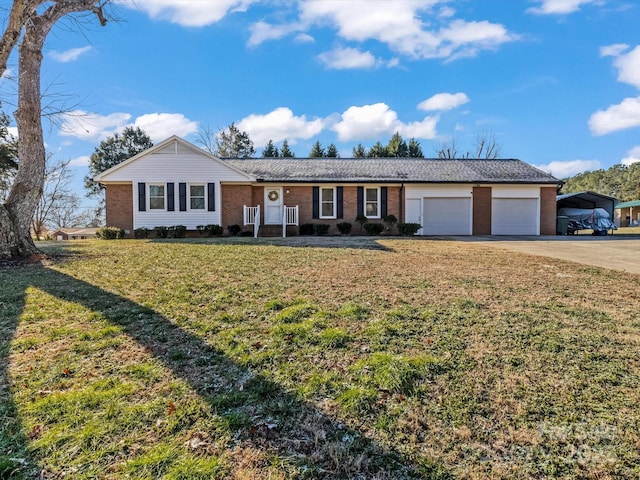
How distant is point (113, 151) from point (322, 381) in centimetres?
3801

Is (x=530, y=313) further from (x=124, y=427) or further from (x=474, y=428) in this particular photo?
(x=124, y=427)

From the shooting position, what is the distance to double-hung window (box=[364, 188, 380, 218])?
60.8 ft

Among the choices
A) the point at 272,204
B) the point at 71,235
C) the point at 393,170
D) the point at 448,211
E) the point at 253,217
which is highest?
the point at 393,170

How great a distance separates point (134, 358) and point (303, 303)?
2.05m

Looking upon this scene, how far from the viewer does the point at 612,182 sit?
54.4 m

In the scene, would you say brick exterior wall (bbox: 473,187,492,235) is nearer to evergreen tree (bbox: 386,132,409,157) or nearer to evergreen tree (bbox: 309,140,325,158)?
evergreen tree (bbox: 386,132,409,157)

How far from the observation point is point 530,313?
14.4 ft

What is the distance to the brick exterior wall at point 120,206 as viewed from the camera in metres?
17.5

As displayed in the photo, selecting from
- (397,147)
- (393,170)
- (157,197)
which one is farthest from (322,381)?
(397,147)

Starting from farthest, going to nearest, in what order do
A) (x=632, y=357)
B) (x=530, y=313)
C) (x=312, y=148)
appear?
(x=312, y=148), (x=530, y=313), (x=632, y=357)

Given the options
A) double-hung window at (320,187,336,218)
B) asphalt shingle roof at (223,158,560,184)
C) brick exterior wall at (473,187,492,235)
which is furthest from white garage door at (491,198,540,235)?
double-hung window at (320,187,336,218)

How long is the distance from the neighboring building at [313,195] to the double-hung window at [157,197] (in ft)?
0.15

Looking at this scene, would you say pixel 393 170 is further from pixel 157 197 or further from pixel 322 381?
pixel 322 381

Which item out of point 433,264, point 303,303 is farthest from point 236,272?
point 433,264
